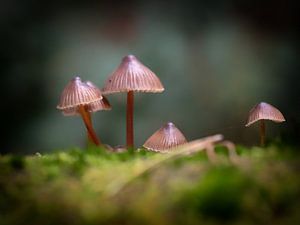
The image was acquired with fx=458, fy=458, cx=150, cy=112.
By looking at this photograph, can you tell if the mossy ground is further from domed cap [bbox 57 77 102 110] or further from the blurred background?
the blurred background

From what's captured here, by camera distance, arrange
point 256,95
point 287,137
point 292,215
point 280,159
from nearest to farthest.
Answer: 1. point 292,215
2. point 280,159
3. point 287,137
4. point 256,95

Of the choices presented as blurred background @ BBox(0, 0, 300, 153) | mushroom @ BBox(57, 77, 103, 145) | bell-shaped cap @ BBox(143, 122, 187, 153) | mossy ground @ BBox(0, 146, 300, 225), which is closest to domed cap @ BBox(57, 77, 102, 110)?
mushroom @ BBox(57, 77, 103, 145)

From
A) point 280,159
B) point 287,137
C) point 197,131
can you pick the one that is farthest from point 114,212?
point 197,131

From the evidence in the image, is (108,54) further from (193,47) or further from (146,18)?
(193,47)

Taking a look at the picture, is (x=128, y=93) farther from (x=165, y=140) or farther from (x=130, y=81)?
(x=165, y=140)

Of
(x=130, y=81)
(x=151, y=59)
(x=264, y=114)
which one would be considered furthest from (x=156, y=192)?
(x=151, y=59)

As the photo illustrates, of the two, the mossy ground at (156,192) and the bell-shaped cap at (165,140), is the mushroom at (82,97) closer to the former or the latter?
the bell-shaped cap at (165,140)
